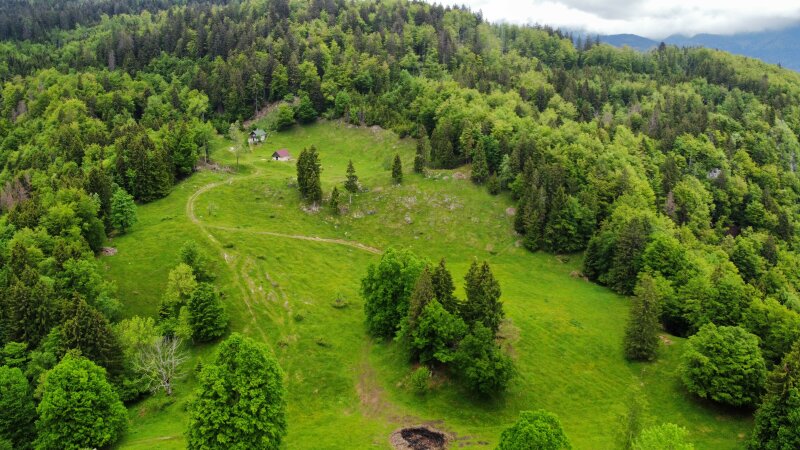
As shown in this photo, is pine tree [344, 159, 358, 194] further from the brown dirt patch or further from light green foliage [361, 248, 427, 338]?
the brown dirt patch

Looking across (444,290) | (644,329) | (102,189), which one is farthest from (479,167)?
(102,189)

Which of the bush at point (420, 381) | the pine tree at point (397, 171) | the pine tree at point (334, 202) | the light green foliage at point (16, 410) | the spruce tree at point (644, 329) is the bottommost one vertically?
the light green foliage at point (16, 410)

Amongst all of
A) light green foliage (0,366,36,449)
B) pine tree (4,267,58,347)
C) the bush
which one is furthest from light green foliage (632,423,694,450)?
pine tree (4,267,58,347)

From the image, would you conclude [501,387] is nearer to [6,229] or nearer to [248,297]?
[248,297]

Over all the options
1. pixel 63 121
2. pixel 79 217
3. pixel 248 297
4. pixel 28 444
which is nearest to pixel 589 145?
pixel 248 297

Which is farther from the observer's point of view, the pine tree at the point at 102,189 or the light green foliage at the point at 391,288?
the pine tree at the point at 102,189

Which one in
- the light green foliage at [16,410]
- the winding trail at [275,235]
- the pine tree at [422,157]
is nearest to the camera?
the light green foliage at [16,410]

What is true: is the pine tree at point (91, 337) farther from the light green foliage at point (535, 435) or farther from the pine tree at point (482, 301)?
the light green foliage at point (535, 435)

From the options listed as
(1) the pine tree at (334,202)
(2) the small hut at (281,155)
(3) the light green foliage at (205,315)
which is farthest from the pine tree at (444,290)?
(2) the small hut at (281,155)
